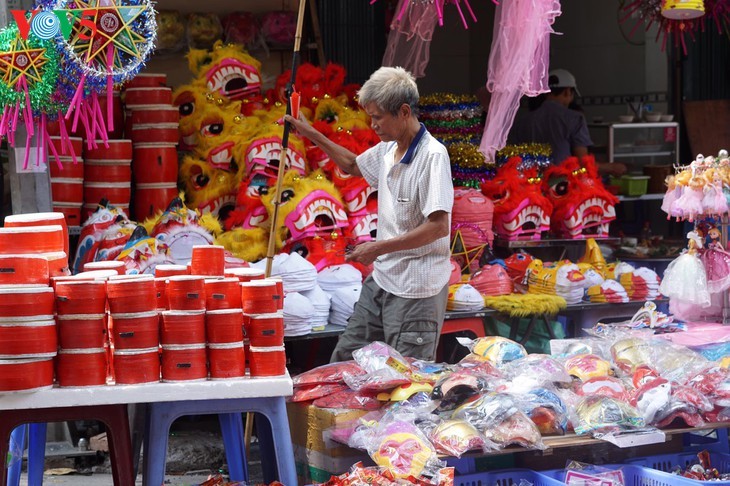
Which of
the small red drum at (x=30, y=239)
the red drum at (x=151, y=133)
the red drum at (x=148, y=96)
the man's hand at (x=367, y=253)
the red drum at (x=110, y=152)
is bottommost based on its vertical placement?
the man's hand at (x=367, y=253)

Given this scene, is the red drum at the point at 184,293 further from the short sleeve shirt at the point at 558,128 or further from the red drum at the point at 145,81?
the short sleeve shirt at the point at 558,128

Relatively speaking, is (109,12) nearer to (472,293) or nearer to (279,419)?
(279,419)

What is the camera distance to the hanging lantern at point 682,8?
6172 millimetres

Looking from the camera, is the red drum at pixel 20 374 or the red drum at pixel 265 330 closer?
the red drum at pixel 20 374

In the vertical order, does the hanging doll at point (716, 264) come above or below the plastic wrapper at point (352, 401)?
above

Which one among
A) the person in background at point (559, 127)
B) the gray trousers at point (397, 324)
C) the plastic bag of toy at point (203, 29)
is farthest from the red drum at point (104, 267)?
the person in background at point (559, 127)

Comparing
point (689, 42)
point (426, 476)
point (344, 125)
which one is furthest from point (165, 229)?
point (689, 42)

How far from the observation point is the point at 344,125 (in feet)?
19.8

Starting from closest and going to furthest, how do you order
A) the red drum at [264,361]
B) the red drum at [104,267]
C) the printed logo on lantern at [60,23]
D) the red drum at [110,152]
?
the red drum at [264,361]
the red drum at [104,267]
the printed logo on lantern at [60,23]
the red drum at [110,152]

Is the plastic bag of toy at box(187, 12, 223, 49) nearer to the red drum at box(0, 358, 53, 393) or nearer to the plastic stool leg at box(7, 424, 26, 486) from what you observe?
the plastic stool leg at box(7, 424, 26, 486)

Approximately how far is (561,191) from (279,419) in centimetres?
388

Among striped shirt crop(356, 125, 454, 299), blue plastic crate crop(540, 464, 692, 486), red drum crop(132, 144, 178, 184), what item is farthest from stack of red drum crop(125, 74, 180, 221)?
blue plastic crate crop(540, 464, 692, 486)

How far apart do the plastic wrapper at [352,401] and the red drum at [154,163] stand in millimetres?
2537

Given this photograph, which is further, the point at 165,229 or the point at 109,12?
the point at 165,229
